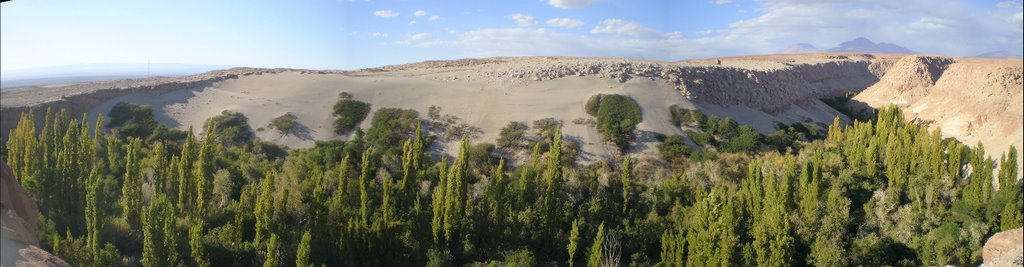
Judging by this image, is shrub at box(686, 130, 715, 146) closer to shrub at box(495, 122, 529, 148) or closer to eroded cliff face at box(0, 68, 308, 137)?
shrub at box(495, 122, 529, 148)

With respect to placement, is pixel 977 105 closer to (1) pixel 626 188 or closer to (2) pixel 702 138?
(2) pixel 702 138

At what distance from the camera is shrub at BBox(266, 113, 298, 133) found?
86.6 ft

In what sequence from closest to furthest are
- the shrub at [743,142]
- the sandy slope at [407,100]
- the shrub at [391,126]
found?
the shrub at [743,142], the shrub at [391,126], the sandy slope at [407,100]

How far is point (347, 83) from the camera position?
32500mm

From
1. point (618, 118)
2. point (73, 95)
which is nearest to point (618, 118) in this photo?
point (618, 118)

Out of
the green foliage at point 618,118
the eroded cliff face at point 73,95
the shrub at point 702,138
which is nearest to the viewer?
the eroded cliff face at point 73,95

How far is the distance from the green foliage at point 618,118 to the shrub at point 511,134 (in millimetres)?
3293

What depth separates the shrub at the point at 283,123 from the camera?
2641 cm

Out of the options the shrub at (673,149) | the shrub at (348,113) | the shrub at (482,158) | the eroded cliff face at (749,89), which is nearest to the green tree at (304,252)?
the shrub at (482,158)

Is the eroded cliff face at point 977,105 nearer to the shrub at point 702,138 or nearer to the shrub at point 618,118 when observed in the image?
the shrub at point 702,138

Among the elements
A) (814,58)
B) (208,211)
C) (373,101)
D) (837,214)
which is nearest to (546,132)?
(373,101)

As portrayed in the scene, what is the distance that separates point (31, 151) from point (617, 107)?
21.2 metres

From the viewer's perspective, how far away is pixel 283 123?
26.7m

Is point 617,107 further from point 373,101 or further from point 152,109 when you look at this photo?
point 152,109
